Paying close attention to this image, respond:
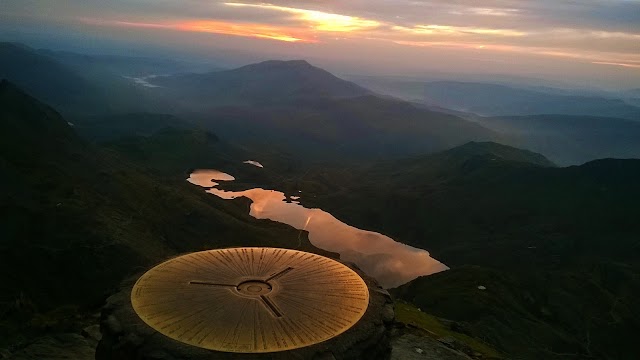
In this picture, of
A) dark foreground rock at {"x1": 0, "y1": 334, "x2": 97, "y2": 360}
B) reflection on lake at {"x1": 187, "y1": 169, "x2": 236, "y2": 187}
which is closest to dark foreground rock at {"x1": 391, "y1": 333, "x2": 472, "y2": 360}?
dark foreground rock at {"x1": 0, "y1": 334, "x2": 97, "y2": 360}

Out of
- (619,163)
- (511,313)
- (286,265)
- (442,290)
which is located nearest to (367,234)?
(442,290)

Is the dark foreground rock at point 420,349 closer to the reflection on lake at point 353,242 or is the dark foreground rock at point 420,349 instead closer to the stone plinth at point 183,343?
the stone plinth at point 183,343

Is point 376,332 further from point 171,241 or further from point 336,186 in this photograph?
point 336,186

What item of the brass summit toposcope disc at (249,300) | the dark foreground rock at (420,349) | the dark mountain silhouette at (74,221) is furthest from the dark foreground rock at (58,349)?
the dark foreground rock at (420,349)

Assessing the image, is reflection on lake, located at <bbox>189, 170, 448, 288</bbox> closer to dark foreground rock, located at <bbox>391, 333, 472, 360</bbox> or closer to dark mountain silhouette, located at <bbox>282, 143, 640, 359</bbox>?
dark mountain silhouette, located at <bbox>282, 143, 640, 359</bbox>

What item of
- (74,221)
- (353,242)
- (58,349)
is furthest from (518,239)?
(58,349)

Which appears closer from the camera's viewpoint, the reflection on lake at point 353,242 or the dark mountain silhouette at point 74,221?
the dark mountain silhouette at point 74,221
